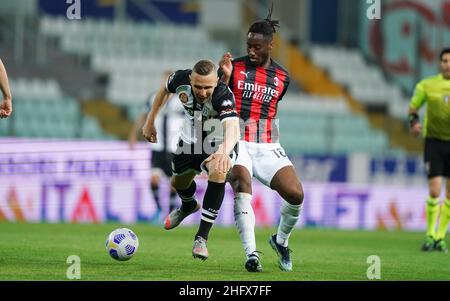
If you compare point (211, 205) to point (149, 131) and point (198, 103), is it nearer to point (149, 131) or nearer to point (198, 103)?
point (198, 103)

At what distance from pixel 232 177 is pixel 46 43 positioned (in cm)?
1446

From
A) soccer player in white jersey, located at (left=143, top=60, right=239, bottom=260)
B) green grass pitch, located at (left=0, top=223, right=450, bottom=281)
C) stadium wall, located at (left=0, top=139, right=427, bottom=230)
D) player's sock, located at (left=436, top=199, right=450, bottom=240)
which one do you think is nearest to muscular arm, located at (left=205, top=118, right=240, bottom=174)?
soccer player in white jersey, located at (left=143, top=60, right=239, bottom=260)

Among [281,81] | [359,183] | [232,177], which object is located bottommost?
[359,183]

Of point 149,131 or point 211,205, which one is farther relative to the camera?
point 149,131

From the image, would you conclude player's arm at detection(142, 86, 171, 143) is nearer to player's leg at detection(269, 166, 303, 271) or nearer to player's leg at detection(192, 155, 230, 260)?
player's leg at detection(192, 155, 230, 260)

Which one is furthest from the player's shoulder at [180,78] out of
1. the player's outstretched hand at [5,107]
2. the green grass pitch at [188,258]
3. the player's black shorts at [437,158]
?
the player's black shorts at [437,158]

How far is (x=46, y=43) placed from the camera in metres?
22.6

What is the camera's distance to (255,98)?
9.41 metres

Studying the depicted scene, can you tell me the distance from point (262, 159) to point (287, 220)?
1.88 feet

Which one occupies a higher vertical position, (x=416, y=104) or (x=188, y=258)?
(x=416, y=104)

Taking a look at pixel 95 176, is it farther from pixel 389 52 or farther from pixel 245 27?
pixel 389 52

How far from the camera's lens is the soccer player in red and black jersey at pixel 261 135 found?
895 cm

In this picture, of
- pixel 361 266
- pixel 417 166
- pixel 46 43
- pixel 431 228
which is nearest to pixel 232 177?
pixel 361 266

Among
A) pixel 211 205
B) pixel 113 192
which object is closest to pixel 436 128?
pixel 211 205
